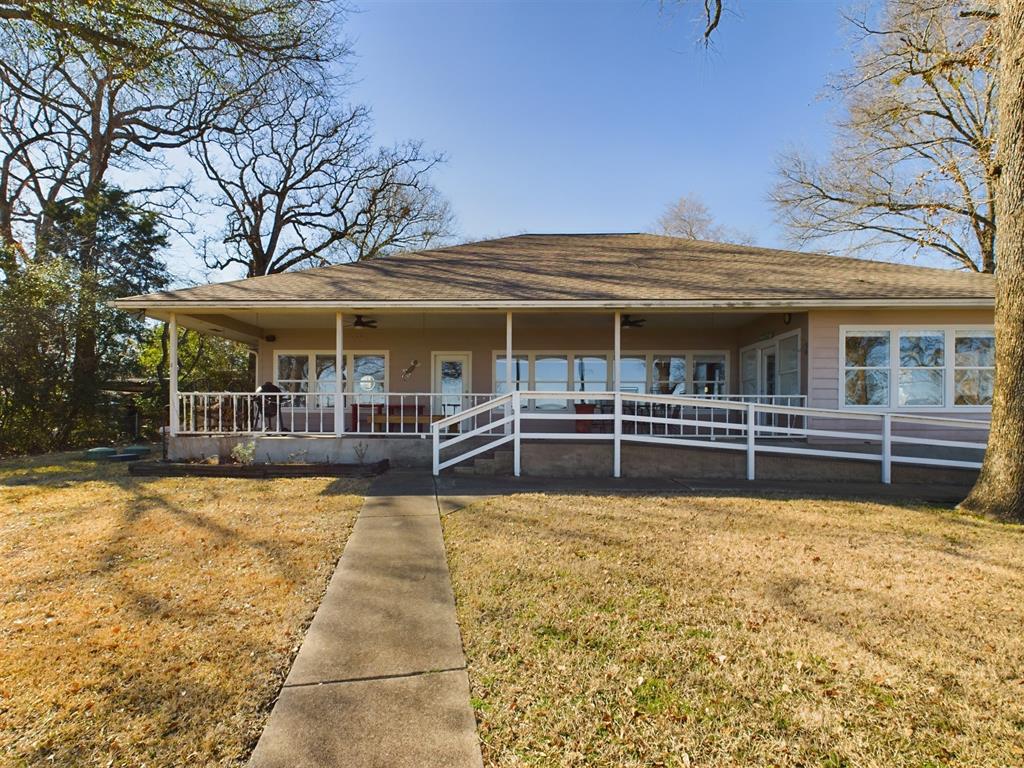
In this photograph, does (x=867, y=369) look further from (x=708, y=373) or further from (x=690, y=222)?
(x=690, y=222)

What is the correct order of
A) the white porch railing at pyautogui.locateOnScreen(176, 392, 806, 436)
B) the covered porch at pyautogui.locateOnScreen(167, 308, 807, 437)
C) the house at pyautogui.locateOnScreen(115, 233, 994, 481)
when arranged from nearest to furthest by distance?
1. the house at pyautogui.locateOnScreen(115, 233, 994, 481)
2. the white porch railing at pyautogui.locateOnScreen(176, 392, 806, 436)
3. the covered porch at pyautogui.locateOnScreen(167, 308, 807, 437)

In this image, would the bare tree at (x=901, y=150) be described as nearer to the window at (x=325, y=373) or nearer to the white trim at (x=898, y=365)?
the white trim at (x=898, y=365)

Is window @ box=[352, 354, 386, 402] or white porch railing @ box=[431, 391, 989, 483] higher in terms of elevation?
window @ box=[352, 354, 386, 402]

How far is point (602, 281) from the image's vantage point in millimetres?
10984

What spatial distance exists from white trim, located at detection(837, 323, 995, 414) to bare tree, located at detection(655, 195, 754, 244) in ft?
85.7

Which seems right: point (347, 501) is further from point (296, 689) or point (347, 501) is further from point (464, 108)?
point (464, 108)

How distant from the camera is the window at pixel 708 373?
1341 centimetres

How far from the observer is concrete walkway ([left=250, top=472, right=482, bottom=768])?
2301 millimetres

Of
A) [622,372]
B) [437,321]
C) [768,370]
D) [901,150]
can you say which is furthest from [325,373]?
[901,150]

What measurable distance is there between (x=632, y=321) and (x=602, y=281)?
130cm

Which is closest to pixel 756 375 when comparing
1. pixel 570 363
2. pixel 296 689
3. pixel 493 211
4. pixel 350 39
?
pixel 570 363

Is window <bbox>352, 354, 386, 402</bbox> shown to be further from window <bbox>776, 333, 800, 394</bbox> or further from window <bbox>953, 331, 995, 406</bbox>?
window <bbox>953, 331, 995, 406</bbox>

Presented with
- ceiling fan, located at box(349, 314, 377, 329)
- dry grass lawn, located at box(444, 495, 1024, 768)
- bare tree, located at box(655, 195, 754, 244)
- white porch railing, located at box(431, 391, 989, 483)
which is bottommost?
dry grass lawn, located at box(444, 495, 1024, 768)

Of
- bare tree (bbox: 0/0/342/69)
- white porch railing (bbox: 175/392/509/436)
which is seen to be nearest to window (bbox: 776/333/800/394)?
white porch railing (bbox: 175/392/509/436)
